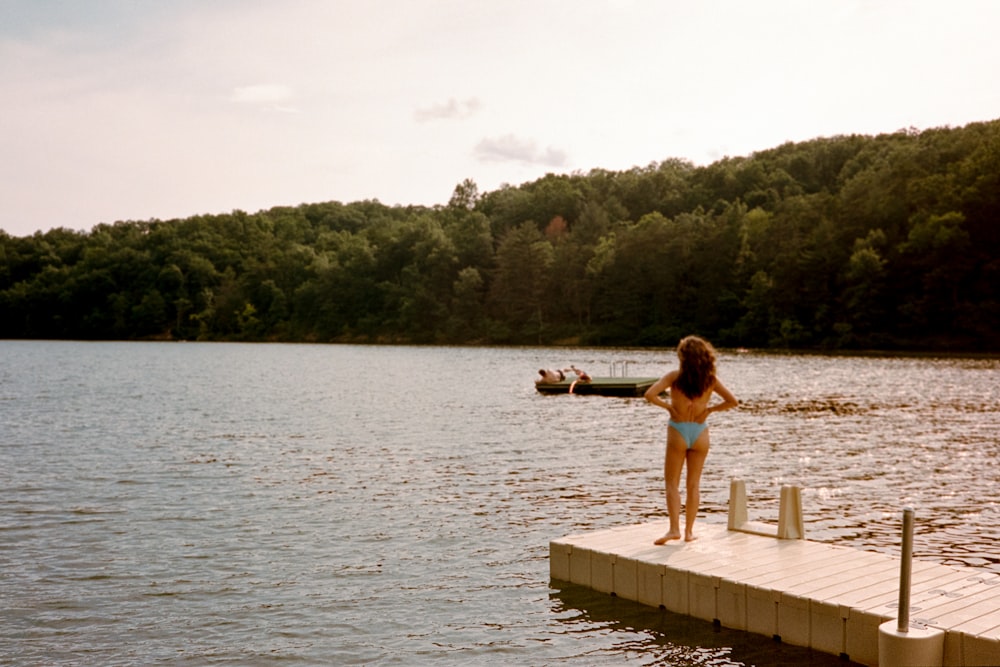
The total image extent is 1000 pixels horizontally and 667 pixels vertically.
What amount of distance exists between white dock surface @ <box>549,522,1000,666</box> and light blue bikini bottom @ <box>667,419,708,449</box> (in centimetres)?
126

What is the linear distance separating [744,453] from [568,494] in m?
8.26

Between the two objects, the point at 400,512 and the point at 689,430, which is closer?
the point at 689,430

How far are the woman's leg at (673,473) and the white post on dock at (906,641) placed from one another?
3.07 metres

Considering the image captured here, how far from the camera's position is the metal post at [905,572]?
712cm

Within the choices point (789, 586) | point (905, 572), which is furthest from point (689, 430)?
point (905, 572)

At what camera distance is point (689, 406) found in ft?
33.3

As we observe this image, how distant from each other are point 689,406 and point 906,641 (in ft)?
11.2

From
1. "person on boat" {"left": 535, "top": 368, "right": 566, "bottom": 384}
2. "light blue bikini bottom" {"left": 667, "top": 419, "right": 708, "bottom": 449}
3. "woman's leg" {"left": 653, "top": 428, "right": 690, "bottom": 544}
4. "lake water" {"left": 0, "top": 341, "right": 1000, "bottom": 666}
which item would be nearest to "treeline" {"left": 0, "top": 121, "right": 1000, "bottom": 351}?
"person on boat" {"left": 535, "top": 368, "right": 566, "bottom": 384}

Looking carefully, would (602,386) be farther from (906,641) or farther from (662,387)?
(906,641)

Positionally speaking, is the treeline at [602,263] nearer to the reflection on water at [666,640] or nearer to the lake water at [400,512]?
the lake water at [400,512]

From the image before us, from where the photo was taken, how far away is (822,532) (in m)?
14.6

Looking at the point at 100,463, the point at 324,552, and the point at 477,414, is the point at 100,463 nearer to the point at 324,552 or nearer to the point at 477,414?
the point at 324,552

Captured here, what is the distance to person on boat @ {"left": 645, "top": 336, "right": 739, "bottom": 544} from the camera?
1002 centimetres

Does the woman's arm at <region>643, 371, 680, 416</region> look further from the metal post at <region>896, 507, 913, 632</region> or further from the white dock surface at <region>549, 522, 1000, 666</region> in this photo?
the metal post at <region>896, 507, 913, 632</region>
